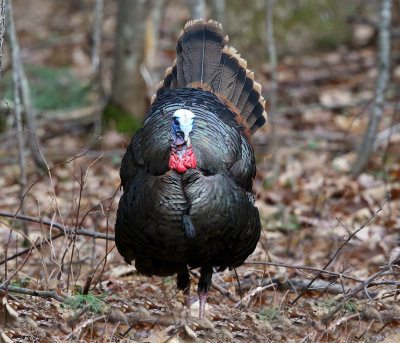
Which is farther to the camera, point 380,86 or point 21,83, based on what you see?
point 380,86

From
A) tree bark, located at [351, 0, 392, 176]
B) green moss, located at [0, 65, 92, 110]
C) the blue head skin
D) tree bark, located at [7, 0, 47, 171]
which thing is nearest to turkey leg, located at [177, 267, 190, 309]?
the blue head skin

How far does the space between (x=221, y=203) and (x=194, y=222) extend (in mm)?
229

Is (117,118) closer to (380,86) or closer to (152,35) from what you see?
(152,35)

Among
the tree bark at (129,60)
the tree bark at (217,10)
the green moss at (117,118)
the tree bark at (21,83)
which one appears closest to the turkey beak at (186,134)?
the tree bark at (21,83)

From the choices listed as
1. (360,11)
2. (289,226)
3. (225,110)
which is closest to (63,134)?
(289,226)

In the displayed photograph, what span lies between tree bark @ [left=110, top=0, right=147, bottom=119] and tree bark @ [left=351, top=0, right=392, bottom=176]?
11.7 ft

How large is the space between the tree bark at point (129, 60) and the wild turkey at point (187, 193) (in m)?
4.25

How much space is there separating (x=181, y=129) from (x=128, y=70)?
5.45 meters

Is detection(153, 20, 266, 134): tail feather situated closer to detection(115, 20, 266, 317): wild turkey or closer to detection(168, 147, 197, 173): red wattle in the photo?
detection(115, 20, 266, 317): wild turkey

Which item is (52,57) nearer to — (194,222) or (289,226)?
(289,226)

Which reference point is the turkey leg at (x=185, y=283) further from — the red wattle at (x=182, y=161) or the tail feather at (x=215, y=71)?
the tail feather at (x=215, y=71)

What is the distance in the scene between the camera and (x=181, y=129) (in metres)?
3.86

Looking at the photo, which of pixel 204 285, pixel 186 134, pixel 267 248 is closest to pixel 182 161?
pixel 186 134

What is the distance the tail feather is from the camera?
5316mm
